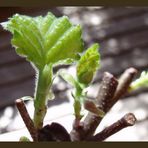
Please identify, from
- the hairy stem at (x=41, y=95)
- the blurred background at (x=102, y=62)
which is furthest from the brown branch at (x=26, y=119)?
the blurred background at (x=102, y=62)

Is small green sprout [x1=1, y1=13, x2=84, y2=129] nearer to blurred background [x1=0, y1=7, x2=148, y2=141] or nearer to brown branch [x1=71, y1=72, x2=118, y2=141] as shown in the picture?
brown branch [x1=71, y1=72, x2=118, y2=141]

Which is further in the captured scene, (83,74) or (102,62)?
(102,62)

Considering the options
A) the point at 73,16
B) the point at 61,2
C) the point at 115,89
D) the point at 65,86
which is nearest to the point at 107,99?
the point at 115,89

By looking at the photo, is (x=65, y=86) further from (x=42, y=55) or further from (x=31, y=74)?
(x=42, y=55)

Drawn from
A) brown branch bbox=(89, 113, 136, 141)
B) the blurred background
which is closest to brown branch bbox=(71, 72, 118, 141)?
brown branch bbox=(89, 113, 136, 141)

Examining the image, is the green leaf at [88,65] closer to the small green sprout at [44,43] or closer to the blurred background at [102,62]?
the small green sprout at [44,43]

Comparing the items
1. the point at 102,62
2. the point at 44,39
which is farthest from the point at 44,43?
the point at 102,62

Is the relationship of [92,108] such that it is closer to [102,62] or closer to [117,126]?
[117,126]
